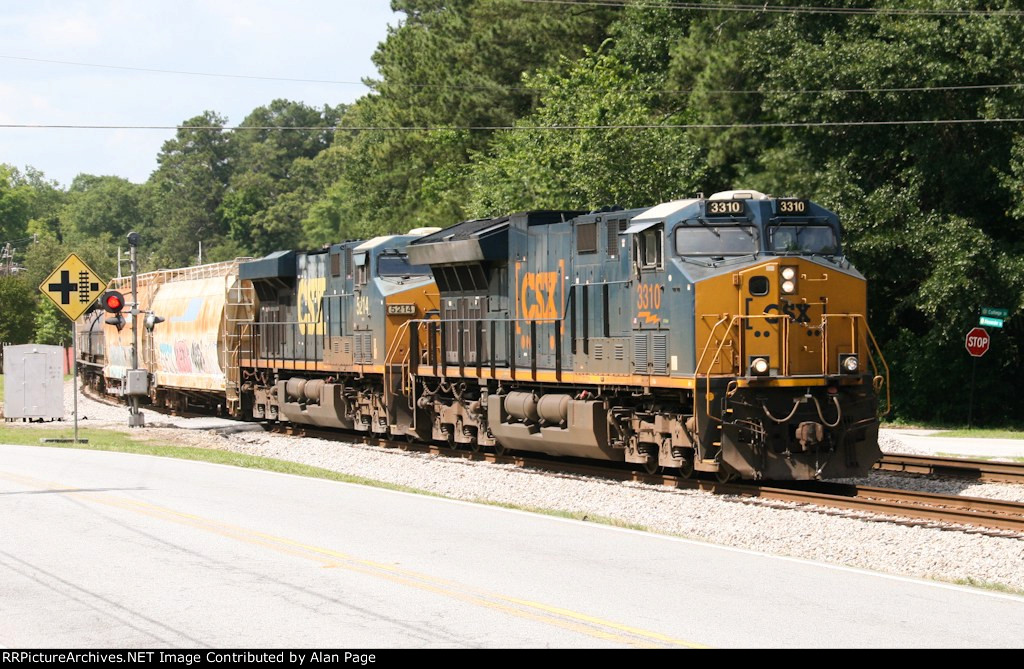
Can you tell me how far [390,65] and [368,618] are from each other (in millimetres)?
73521

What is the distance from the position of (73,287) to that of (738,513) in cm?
1717

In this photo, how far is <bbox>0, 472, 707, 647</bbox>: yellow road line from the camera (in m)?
8.26

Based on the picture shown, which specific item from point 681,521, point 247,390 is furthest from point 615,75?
point 681,521

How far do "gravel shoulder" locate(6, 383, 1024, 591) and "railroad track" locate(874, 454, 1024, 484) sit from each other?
15.8 inches

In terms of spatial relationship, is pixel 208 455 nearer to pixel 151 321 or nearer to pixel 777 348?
pixel 777 348

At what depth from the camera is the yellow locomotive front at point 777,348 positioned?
56.2 ft

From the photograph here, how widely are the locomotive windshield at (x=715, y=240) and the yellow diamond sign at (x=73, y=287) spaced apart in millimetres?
14573

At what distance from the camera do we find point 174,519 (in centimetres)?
1355

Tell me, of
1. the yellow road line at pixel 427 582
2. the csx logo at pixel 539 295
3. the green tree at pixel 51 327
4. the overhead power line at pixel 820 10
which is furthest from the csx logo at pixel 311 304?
the green tree at pixel 51 327

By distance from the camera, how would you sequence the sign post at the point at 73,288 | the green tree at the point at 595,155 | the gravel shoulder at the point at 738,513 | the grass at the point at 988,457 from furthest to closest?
the green tree at the point at 595,155, the sign post at the point at 73,288, the grass at the point at 988,457, the gravel shoulder at the point at 738,513

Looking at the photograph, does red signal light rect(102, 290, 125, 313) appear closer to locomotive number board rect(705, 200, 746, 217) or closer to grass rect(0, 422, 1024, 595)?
grass rect(0, 422, 1024, 595)

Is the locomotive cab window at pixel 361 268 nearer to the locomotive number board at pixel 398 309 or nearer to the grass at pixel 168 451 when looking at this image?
the locomotive number board at pixel 398 309

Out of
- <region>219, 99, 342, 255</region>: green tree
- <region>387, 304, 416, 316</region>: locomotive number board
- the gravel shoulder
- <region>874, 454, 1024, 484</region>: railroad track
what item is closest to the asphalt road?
the gravel shoulder

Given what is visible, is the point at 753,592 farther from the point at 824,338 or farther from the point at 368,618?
the point at 824,338
